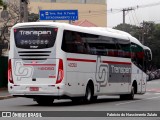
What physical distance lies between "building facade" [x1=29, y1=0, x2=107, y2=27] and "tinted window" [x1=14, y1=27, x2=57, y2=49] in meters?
78.1

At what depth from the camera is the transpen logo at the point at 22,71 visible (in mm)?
21969

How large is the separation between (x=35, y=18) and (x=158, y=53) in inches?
1119

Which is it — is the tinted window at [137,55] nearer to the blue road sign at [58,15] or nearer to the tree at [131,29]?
the blue road sign at [58,15]

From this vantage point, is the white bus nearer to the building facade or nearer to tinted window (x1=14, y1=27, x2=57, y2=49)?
tinted window (x1=14, y1=27, x2=57, y2=49)

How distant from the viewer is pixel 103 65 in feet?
83.2

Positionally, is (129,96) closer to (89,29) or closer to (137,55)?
(137,55)

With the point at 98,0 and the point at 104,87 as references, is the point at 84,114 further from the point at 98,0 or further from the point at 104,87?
the point at 98,0

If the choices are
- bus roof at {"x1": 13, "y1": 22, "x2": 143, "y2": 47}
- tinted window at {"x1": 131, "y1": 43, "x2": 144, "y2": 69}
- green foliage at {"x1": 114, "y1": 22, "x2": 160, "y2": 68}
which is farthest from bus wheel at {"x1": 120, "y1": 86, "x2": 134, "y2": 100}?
green foliage at {"x1": 114, "y1": 22, "x2": 160, "y2": 68}

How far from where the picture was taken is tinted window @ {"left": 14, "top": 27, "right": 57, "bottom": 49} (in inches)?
856

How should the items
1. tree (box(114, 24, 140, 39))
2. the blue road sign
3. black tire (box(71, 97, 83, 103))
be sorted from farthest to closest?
tree (box(114, 24, 140, 39)) → the blue road sign → black tire (box(71, 97, 83, 103))

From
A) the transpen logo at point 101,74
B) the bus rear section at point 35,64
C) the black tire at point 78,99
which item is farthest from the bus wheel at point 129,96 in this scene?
the bus rear section at point 35,64

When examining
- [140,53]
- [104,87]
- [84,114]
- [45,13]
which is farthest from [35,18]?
[84,114]

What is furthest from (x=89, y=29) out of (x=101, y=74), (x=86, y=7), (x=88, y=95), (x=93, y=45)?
(x=86, y=7)

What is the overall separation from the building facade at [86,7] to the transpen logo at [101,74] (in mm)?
75137
